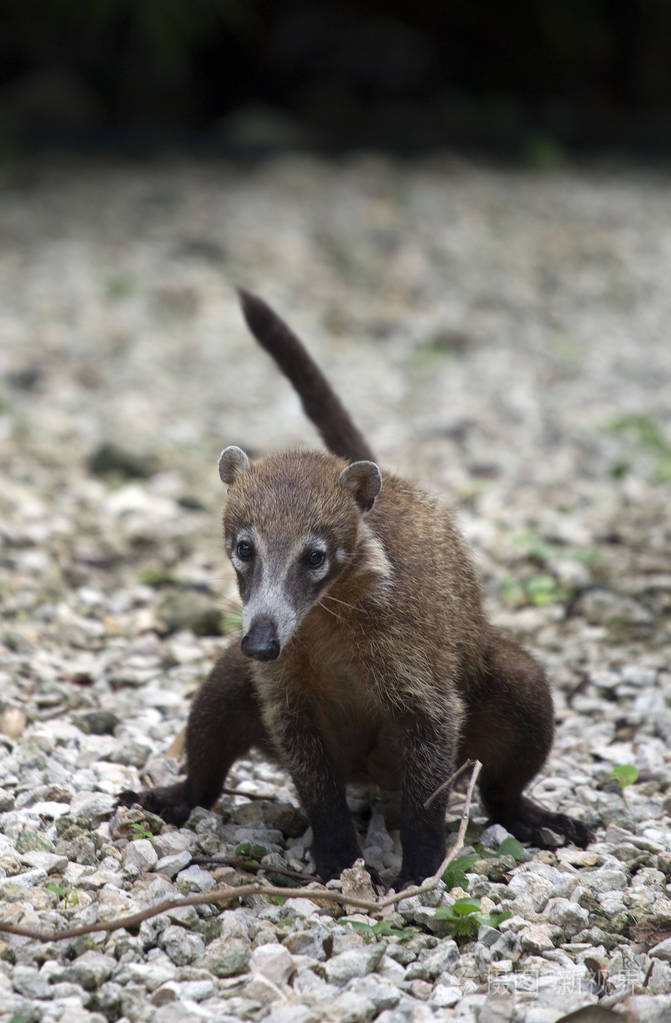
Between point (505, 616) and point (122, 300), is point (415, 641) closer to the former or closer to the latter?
point (505, 616)

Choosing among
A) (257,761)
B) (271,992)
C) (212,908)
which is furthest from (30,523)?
(271,992)

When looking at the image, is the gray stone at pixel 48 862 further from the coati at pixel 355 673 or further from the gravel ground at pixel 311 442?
the coati at pixel 355 673

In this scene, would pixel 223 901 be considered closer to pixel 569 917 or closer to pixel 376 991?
pixel 376 991

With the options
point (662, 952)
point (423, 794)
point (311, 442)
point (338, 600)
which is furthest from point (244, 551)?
point (311, 442)

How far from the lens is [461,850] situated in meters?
4.64

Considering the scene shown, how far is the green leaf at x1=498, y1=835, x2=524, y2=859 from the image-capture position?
452 cm

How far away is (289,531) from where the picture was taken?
4.30 meters

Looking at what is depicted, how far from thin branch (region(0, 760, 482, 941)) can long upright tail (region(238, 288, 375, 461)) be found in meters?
2.20

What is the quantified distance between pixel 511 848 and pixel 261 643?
4.36ft

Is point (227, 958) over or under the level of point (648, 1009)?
under

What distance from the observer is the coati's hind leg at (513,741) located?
4816 millimetres

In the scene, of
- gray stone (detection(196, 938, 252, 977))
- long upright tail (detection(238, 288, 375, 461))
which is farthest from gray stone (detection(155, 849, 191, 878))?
long upright tail (detection(238, 288, 375, 461))

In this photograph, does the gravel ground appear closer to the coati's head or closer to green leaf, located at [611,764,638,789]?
green leaf, located at [611,764,638,789]

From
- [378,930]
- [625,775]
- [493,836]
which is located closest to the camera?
[378,930]
